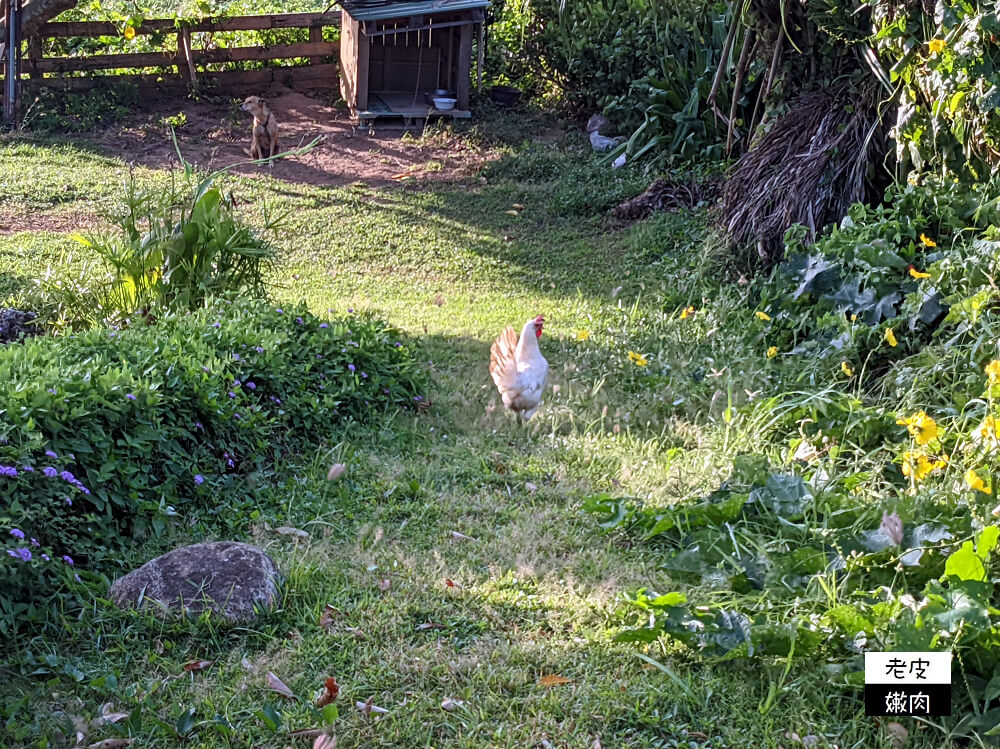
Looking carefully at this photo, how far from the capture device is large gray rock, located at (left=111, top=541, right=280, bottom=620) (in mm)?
3490

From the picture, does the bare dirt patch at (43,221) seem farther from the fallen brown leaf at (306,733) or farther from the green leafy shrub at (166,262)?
the fallen brown leaf at (306,733)

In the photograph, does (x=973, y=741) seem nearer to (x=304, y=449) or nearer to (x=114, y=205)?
(x=304, y=449)

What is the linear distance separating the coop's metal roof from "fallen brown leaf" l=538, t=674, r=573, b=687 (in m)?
10.4

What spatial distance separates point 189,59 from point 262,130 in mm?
2762

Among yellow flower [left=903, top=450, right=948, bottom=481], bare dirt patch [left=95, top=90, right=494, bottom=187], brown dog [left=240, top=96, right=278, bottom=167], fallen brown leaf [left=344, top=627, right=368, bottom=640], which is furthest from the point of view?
bare dirt patch [left=95, top=90, right=494, bottom=187]

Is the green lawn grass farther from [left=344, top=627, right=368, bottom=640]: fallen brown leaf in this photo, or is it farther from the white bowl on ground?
the white bowl on ground

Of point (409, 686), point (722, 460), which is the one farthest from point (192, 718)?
point (722, 460)

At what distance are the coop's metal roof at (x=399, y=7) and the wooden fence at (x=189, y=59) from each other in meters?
1.33

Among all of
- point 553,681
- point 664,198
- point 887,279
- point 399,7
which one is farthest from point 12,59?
point 553,681

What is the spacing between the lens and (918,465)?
12.4 ft

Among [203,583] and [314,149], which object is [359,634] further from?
[314,149]

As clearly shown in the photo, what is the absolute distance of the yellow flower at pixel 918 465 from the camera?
368cm

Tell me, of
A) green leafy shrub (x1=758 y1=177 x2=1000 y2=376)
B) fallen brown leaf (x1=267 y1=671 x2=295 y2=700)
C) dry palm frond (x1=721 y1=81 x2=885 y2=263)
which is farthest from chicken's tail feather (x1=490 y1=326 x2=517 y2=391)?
fallen brown leaf (x1=267 y1=671 x2=295 y2=700)

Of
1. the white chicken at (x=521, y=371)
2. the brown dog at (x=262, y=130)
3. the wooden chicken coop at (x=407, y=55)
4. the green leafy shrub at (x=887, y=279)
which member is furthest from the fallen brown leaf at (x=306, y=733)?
the wooden chicken coop at (x=407, y=55)
